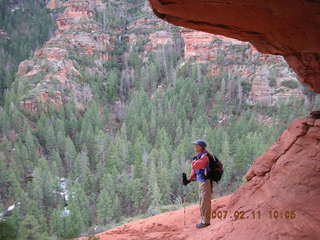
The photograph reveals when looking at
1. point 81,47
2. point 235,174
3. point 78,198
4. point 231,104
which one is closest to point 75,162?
point 78,198

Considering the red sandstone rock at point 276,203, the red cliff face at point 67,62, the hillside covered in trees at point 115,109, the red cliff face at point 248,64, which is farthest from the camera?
the red cliff face at point 67,62

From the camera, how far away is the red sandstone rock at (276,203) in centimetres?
461

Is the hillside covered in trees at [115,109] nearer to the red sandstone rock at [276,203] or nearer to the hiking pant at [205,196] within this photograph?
the red sandstone rock at [276,203]

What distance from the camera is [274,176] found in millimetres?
5820

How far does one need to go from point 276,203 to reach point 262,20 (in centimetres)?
284

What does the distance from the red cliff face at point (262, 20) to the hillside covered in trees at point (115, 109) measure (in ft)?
33.8

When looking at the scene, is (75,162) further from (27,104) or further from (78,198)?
(27,104)

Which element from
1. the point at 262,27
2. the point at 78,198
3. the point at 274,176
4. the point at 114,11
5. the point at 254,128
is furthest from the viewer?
the point at 114,11

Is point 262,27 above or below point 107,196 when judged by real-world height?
above

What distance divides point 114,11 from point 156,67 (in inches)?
770

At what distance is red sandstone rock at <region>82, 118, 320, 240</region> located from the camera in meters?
4.61

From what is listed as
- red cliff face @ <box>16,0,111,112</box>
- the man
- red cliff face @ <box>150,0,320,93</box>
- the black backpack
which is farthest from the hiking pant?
red cliff face @ <box>16,0,111,112</box>
